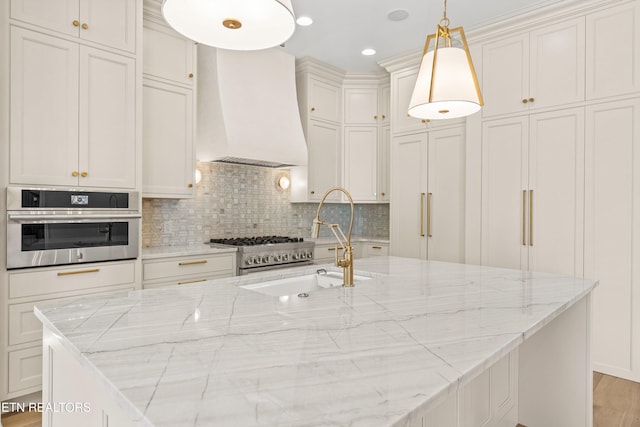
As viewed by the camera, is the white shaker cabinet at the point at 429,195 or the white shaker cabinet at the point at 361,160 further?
the white shaker cabinet at the point at 361,160

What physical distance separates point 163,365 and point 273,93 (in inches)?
130

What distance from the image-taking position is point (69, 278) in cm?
242

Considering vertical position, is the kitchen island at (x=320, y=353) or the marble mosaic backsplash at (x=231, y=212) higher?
the marble mosaic backsplash at (x=231, y=212)

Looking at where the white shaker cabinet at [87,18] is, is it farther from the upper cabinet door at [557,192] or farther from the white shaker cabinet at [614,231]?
the white shaker cabinet at [614,231]

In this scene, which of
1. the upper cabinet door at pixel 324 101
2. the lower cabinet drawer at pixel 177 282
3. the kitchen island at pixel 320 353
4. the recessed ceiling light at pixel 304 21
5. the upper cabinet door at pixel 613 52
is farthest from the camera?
the upper cabinet door at pixel 324 101

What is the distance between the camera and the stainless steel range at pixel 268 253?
11.2 feet

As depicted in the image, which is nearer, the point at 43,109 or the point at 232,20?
the point at 232,20

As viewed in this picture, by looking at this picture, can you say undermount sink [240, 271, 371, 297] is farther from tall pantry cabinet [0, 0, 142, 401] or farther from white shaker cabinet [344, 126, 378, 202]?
white shaker cabinet [344, 126, 378, 202]

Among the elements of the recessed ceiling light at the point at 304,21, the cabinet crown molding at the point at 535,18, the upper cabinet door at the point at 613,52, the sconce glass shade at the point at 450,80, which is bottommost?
the sconce glass shade at the point at 450,80

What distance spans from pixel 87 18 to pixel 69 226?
1335mm

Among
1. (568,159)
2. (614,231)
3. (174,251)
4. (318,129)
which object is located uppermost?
(318,129)

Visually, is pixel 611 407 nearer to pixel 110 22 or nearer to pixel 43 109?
pixel 43 109

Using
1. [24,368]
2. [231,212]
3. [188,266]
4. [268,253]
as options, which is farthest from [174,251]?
[24,368]

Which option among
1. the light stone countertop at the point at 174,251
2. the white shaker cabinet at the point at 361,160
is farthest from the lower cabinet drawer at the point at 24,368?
the white shaker cabinet at the point at 361,160
